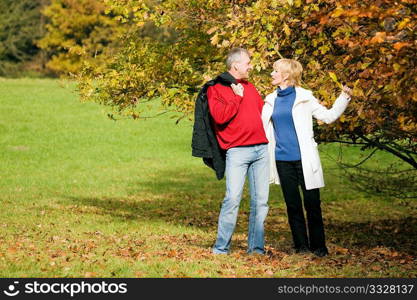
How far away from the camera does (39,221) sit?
45.8ft

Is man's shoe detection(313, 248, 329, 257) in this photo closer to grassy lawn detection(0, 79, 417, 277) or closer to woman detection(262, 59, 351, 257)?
grassy lawn detection(0, 79, 417, 277)

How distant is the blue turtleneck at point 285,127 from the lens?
8172 mm

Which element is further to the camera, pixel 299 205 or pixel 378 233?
pixel 378 233

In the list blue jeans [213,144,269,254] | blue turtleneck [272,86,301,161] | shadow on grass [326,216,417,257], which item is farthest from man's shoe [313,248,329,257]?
shadow on grass [326,216,417,257]

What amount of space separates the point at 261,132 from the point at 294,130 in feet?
1.04

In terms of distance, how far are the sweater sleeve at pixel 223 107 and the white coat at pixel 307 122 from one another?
37 centimetres

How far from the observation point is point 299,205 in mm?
8484

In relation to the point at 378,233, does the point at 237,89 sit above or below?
above

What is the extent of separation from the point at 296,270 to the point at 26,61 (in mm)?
63463

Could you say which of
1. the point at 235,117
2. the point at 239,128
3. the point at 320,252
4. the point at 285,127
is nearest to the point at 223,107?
the point at 235,117

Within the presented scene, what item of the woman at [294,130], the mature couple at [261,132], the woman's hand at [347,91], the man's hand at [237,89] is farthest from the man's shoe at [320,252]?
the man's hand at [237,89]

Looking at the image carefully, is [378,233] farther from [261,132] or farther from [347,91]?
[347,91]

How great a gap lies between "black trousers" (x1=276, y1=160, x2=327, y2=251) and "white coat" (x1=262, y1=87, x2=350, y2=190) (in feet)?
0.38

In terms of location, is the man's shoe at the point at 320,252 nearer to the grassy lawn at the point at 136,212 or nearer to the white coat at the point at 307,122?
the grassy lawn at the point at 136,212
